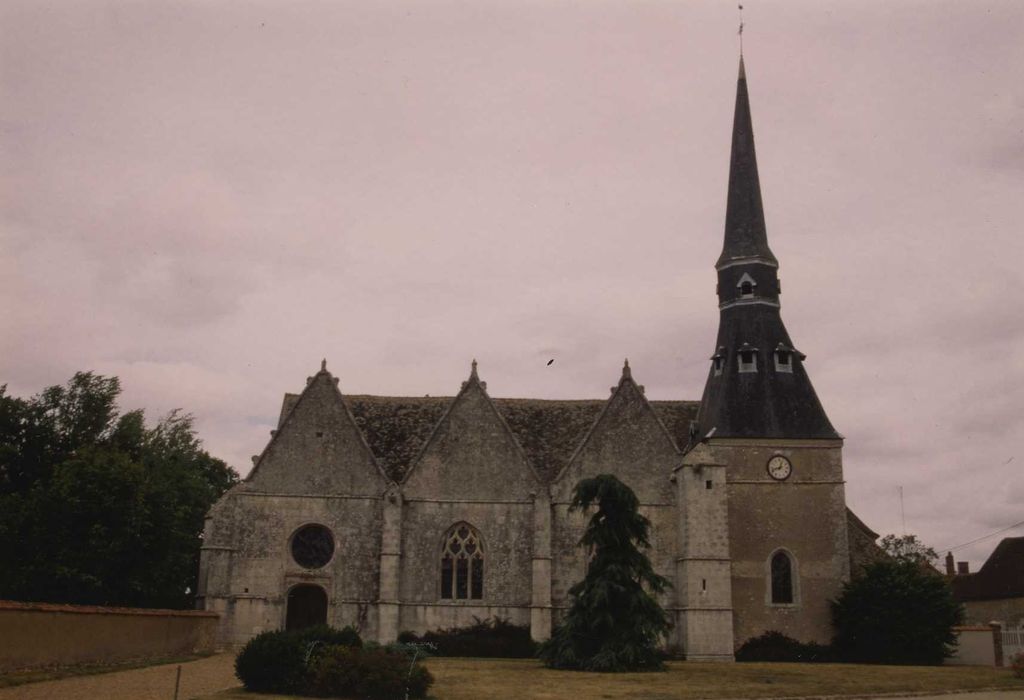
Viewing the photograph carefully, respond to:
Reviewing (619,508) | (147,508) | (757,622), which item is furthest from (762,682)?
(147,508)

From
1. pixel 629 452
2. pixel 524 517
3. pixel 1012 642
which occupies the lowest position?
pixel 1012 642

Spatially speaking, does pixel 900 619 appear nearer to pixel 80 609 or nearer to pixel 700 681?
pixel 700 681

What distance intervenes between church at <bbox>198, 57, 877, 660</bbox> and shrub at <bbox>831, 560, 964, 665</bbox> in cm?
126

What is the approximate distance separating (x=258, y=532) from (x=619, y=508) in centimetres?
1476

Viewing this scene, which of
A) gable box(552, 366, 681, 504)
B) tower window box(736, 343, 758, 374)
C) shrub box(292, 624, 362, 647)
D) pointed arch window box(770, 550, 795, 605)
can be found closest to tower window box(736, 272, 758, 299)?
tower window box(736, 343, 758, 374)

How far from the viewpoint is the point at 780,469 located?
34344 mm

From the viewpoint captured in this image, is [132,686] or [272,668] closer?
[132,686]

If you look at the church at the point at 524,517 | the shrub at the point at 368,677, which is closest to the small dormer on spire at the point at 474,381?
the church at the point at 524,517

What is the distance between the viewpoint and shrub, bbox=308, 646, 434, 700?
16984 mm

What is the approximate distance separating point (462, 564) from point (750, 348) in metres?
14.4

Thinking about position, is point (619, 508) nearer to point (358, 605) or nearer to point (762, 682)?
point (762, 682)

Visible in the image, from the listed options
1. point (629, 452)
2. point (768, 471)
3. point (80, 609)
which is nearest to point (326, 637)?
point (80, 609)

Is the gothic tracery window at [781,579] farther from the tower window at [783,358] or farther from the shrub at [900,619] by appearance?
the tower window at [783,358]

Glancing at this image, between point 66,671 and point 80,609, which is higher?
point 80,609
